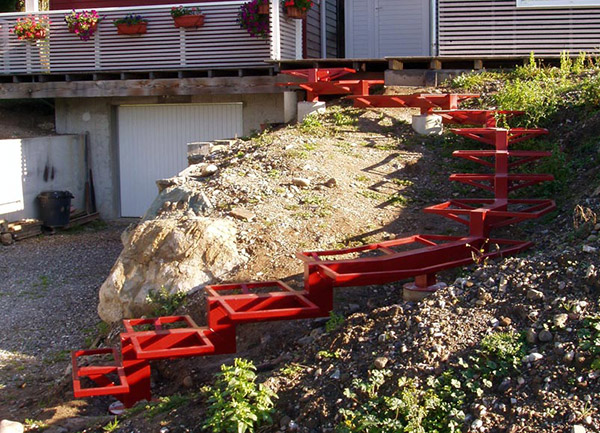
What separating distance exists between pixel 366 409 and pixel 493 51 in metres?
9.87

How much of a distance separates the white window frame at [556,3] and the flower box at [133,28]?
6750mm

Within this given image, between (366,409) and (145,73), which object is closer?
(366,409)

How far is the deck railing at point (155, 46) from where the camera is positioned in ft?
46.0

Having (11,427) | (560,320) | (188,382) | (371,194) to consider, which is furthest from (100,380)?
(371,194)

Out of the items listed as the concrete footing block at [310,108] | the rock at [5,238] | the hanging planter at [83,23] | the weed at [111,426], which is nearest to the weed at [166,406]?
the weed at [111,426]

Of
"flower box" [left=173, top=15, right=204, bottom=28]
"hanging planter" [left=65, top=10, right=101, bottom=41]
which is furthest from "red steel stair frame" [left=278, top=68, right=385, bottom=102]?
"hanging planter" [left=65, top=10, right=101, bottom=41]

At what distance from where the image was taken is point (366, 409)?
4.27 metres

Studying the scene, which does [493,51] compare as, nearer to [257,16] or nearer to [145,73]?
[257,16]

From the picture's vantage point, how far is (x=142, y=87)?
1456cm

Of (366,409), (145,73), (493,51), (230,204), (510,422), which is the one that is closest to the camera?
(510,422)

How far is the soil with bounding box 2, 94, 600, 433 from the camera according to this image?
14.0ft

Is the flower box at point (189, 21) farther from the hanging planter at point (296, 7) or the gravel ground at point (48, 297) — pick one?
the gravel ground at point (48, 297)

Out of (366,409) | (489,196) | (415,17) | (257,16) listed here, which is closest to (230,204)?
(489,196)

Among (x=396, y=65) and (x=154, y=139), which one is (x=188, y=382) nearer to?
(x=396, y=65)
